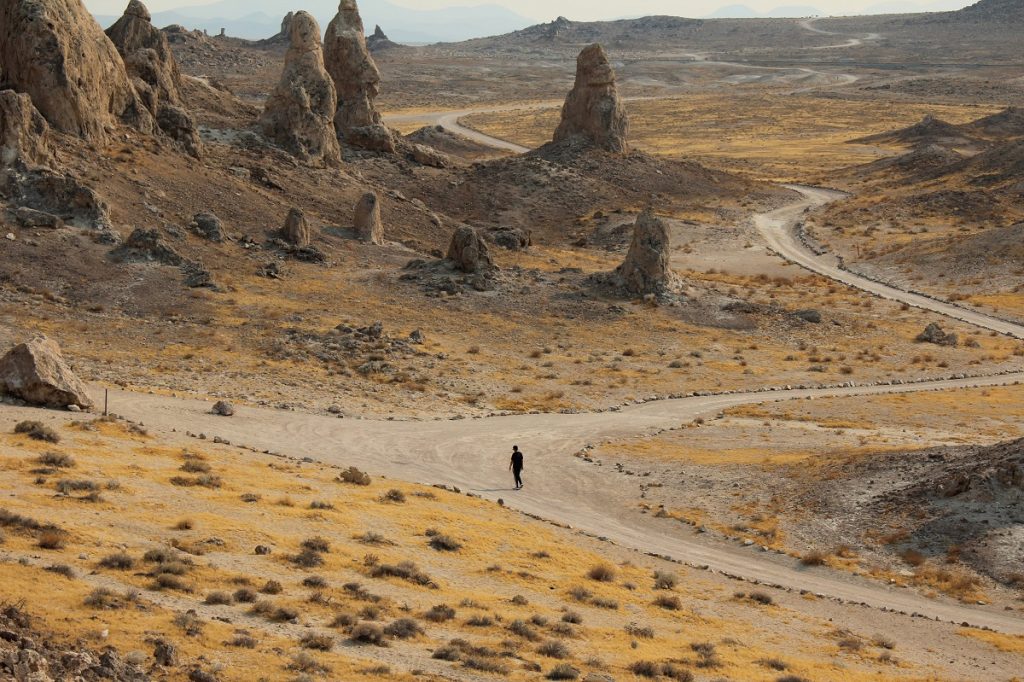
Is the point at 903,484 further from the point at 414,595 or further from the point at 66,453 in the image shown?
the point at 66,453

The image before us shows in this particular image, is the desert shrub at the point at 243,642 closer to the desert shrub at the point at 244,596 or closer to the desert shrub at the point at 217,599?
the desert shrub at the point at 217,599

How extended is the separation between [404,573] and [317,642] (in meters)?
5.72

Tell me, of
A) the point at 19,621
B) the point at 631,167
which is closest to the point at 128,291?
the point at 19,621

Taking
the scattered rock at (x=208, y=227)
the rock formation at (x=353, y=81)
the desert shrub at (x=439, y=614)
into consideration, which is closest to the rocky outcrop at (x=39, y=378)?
the desert shrub at (x=439, y=614)

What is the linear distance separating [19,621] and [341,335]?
3774 cm

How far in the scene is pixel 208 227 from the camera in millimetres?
65250

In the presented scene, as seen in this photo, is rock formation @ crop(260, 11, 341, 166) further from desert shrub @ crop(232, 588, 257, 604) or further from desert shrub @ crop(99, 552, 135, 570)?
desert shrub @ crop(232, 588, 257, 604)

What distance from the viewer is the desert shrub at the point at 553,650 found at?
22.2 m

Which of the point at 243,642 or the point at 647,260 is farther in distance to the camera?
the point at 647,260

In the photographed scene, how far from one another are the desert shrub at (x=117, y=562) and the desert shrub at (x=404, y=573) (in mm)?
5181

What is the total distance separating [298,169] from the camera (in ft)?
263

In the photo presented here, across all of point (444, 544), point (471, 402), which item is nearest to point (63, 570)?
point (444, 544)

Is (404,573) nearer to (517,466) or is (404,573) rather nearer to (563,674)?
(563,674)

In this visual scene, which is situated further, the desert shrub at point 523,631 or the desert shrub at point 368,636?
the desert shrub at point 523,631
